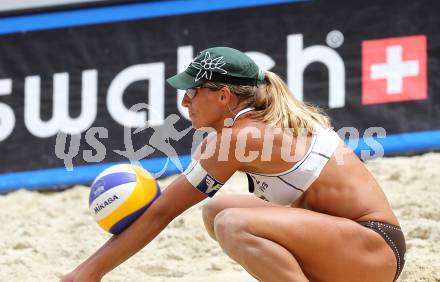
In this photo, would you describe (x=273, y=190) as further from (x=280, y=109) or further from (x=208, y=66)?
(x=208, y=66)

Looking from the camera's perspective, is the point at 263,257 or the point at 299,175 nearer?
the point at 263,257

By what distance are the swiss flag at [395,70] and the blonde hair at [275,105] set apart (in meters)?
2.21

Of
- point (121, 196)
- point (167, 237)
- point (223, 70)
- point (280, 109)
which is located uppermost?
point (223, 70)

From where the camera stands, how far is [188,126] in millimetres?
5719

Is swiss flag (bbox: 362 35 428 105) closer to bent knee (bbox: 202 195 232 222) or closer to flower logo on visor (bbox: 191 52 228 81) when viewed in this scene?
bent knee (bbox: 202 195 232 222)

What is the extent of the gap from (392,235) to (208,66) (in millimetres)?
897

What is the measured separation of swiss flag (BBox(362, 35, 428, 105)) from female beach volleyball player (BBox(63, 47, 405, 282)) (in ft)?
7.13

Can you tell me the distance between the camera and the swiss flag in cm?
533

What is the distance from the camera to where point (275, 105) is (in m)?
3.20

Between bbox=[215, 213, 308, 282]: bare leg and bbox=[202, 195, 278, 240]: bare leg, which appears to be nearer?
bbox=[215, 213, 308, 282]: bare leg

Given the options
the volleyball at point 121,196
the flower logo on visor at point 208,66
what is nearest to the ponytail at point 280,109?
the flower logo on visor at point 208,66

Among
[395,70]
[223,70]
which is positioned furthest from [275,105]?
[395,70]

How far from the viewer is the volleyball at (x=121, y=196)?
3.21m

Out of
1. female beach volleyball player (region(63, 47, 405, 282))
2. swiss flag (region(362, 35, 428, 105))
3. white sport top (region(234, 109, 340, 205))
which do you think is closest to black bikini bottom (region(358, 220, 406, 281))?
→ female beach volleyball player (region(63, 47, 405, 282))
